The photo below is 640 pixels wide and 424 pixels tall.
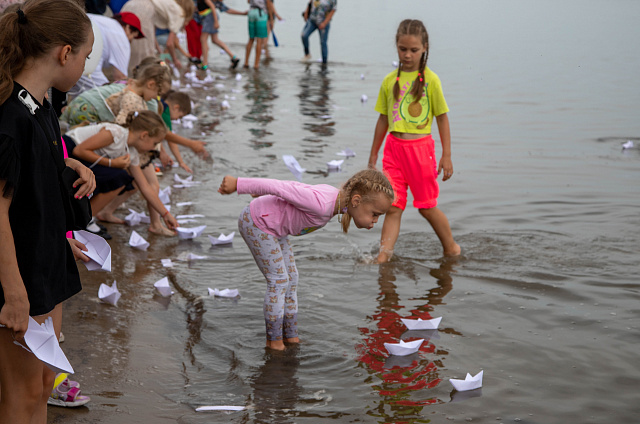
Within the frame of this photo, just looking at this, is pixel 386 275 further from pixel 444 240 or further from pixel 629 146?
pixel 629 146

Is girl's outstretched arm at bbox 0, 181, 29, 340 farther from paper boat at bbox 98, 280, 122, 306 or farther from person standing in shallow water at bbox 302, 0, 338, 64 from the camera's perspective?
person standing in shallow water at bbox 302, 0, 338, 64

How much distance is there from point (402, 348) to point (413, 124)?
2.28m

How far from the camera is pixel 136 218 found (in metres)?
6.92

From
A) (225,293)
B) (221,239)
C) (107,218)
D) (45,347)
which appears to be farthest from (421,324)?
(107,218)

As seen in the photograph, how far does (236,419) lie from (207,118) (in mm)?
8868

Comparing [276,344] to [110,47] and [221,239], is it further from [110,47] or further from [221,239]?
[110,47]

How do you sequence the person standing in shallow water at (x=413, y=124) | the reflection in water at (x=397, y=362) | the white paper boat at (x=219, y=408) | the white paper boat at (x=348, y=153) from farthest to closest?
the white paper boat at (x=348, y=153) < the person standing in shallow water at (x=413, y=124) < the reflection in water at (x=397, y=362) < the white paper boat at (x=219, y=408)

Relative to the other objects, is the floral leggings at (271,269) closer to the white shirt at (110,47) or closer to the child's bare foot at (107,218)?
the child's bare foot at (107,218)

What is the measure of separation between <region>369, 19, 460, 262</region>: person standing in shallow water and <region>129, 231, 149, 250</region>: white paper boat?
2.05 metres

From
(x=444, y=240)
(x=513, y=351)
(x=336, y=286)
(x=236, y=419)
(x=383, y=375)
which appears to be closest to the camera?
(x=236, y=419)

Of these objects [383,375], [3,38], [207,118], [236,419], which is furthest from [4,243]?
[207,118]

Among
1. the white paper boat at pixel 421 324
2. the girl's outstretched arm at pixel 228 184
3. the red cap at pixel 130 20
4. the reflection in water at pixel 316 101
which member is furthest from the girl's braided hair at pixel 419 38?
the reflection in water at pixel 316 101

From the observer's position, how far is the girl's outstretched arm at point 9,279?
2477 millimetres

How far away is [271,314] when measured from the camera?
4.49 meters
